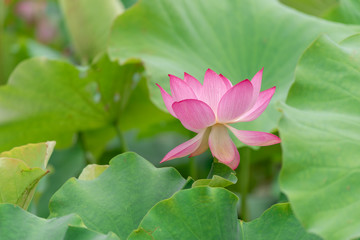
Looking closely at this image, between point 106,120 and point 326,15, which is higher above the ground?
point 326,15

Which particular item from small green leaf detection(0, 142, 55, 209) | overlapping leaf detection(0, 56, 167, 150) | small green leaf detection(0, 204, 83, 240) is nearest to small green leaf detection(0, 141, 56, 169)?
small green leaf detection(0, 142, 55, 209)

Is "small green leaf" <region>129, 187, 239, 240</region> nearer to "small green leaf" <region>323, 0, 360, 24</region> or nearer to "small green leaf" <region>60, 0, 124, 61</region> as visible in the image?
"small green leaf" <region>323, 0, 360, 24</region>

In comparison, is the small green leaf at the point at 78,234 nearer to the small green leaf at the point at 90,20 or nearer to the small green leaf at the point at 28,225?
the small green leaf at the point at 28,225

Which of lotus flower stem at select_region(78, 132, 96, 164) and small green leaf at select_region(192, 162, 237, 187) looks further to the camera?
lotus flower stem at select_region(78, 132, 96, 164)

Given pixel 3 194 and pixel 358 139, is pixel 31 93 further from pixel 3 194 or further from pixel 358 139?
pixel 358 139

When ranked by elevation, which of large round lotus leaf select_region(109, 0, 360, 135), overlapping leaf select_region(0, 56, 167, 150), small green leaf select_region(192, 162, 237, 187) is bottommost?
overlapping leaf select_region(0, 56, 167, 150)

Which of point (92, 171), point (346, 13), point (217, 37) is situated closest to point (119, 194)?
point (92, 171)

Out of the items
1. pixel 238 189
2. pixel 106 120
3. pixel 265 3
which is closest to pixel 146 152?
pixel 238 189
